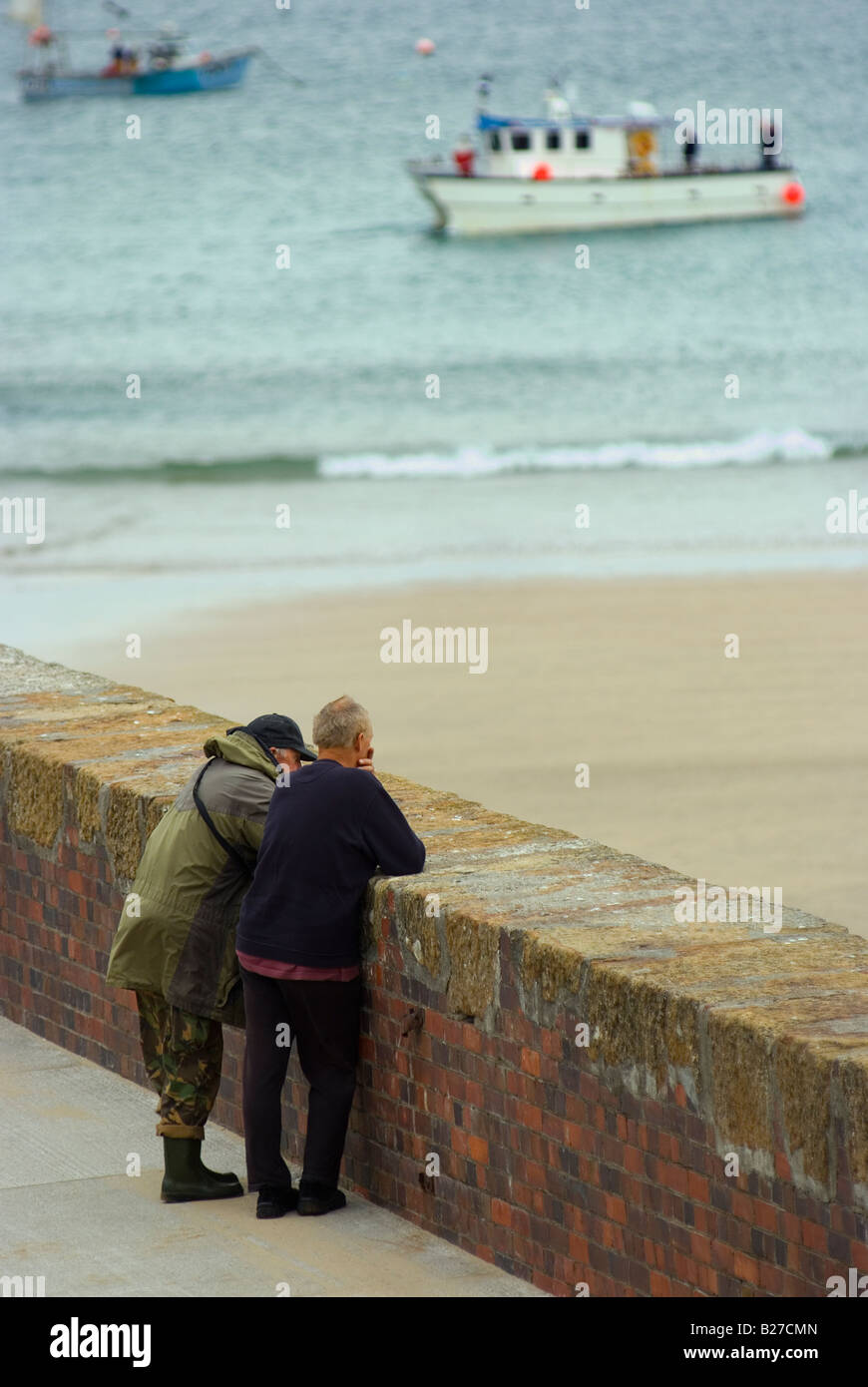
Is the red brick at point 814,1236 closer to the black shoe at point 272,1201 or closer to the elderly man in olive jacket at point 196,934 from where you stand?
the black shoe at point 272,1201

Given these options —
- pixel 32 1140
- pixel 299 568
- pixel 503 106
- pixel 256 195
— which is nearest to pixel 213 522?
pixel 299 568

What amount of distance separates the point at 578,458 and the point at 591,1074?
928 inches

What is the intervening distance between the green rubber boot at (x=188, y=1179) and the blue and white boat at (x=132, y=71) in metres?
57.6

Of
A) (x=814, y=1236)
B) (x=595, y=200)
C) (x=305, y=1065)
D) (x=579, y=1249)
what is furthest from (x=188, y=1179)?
(x=595, y=200)

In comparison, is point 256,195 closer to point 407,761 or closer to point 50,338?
point 50,338

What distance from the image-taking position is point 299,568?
62.9 feet

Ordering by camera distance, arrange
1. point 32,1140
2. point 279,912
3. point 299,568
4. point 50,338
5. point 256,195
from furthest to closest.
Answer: point 256,195
point 50,338
point 299,568
point 32,1140
point 279,912

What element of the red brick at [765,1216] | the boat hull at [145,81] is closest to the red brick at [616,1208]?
the red brick at [765,1216]

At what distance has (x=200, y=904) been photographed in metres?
5.58

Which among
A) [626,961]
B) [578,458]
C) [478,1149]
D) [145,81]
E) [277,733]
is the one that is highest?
[145,81]

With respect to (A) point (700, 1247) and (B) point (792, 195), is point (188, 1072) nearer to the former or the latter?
(A) point (700, 1247)

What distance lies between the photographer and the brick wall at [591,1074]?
4020 millimetres

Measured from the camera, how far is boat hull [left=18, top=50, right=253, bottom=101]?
59.4 meters
